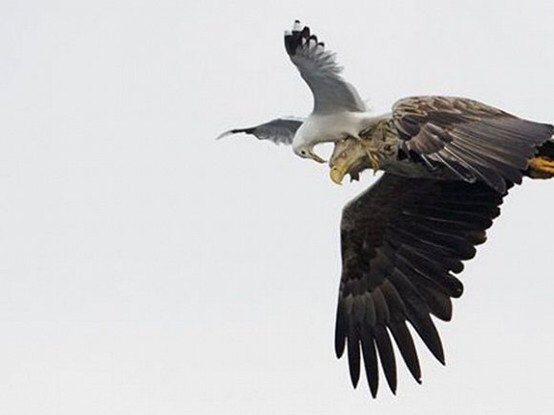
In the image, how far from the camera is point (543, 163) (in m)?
21.8

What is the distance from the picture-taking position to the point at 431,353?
22906mm

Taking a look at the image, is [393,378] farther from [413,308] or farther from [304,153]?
[304,153]

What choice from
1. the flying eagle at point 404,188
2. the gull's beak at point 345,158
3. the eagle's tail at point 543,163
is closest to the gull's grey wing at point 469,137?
the flying eagle at point 404,188

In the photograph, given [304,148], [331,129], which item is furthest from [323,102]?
[304,148]

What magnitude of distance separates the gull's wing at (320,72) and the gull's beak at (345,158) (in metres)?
0.32

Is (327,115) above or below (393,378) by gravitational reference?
above

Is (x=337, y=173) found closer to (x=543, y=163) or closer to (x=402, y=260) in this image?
(x=543, y=163)

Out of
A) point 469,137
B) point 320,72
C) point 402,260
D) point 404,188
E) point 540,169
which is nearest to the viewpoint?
point 469,137

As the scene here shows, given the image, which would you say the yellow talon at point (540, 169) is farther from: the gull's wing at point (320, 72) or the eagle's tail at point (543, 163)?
the gull's wing at point (320, 72)

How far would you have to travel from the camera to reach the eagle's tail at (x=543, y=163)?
21734 millimetres

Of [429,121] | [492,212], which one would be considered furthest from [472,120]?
[492,212]

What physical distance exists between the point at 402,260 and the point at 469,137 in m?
3.60

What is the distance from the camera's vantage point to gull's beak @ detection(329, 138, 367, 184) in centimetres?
2141

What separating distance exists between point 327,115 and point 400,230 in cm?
261
